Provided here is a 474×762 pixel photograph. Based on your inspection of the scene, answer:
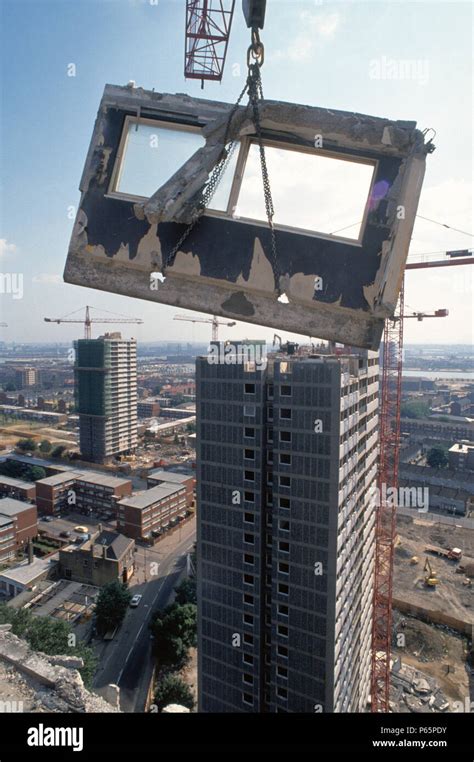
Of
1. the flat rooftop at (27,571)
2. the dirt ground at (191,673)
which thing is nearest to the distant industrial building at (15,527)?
the flat rooftop at (27,571)

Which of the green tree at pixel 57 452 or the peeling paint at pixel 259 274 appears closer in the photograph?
the peeling paint at pixel 259 274

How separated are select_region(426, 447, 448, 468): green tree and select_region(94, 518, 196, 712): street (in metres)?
30.5

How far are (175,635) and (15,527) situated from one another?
14747 mm

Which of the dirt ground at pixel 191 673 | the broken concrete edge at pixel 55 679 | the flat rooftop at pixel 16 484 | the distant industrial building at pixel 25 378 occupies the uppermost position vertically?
the broken concrete edge at pixel 55 679

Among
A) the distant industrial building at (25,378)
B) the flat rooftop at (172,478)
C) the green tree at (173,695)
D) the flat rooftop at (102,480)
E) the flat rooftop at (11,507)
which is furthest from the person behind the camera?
the distant industrial building at (25,378)

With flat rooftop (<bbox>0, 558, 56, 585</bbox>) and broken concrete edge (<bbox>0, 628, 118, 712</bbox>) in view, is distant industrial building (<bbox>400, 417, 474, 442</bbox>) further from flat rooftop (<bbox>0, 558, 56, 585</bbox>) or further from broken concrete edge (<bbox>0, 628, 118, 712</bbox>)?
broken concrete edge (<bbox>0, 628, 118, 712</bbox>)

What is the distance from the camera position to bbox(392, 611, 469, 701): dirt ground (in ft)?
57.7

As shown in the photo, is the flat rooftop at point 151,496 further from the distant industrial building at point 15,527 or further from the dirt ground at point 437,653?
the dirt ground at point 437,653

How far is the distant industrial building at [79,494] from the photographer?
33.1 metres

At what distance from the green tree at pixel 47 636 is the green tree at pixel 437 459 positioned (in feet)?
138

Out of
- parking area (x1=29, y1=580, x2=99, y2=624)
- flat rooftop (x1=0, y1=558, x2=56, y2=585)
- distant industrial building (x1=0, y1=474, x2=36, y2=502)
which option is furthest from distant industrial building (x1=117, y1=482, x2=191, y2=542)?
distant industrial building (x1=0, y1=474, x2=36, y2=502)

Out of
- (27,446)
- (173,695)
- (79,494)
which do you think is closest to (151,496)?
(79,494)
